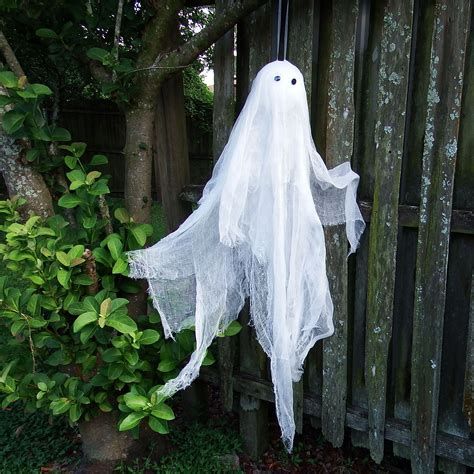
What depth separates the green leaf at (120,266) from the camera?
5.68 feet

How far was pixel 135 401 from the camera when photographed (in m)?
1.68

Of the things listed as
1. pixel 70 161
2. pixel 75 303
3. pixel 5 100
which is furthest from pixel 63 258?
pixel 5 100

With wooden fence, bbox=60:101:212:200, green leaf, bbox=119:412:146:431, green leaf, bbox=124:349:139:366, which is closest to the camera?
green leaf, bbox=119:412:146:431

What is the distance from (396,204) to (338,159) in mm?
274

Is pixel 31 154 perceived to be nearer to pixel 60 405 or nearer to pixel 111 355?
pixel 111 355

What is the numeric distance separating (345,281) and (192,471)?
1.12 meters

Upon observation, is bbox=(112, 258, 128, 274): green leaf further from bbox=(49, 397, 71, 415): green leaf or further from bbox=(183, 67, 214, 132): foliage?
bbox=(183, 67, 214, 132): foliage

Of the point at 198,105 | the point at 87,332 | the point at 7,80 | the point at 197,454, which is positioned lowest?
the point at 197,454

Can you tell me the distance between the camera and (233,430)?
2436mm

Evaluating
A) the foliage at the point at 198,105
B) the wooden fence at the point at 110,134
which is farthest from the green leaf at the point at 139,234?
the foliage at the point at 198,105

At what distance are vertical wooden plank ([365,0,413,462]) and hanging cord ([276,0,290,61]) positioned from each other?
14.2 inches

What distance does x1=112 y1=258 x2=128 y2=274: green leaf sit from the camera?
1.73m

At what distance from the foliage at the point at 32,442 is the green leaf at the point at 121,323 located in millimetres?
967

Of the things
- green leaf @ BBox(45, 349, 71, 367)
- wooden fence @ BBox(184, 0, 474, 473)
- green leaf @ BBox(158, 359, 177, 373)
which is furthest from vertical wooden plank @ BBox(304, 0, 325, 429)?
green leaf @ BBox(45, 349, 71, 367)
